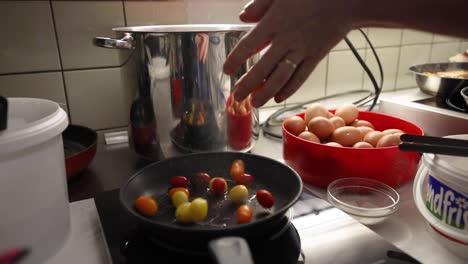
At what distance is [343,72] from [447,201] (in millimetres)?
656

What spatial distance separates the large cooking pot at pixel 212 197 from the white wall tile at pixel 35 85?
1.08ft

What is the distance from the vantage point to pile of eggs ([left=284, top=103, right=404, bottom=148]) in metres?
0.56

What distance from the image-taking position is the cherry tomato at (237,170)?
0.51 meters

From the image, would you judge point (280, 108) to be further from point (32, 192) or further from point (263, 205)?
point (32, 192)

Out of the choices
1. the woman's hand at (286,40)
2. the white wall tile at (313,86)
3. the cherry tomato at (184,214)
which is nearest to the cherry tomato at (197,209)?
the cherry tomato at (184,214)

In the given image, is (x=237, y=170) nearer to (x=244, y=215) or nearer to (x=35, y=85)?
(x=244, y=215)

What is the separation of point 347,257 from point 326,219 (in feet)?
0.23

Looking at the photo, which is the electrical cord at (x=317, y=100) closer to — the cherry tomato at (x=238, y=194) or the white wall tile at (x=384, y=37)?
the white wall tile at (x=384, y=37)

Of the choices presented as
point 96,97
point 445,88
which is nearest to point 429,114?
point 445,88

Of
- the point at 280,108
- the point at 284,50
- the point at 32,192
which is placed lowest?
the point at 280,108

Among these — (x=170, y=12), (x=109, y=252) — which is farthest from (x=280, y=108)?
(x=109, y=252)

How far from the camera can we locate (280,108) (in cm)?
96

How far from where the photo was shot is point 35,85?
690mm

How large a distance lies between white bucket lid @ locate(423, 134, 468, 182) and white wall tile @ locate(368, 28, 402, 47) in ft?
2.03
